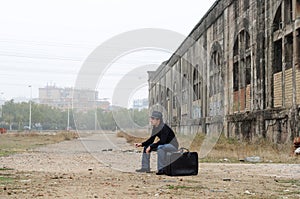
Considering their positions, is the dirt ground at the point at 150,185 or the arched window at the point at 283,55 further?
the arched window at the point at 283,55

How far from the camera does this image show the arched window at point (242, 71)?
24.8 meters

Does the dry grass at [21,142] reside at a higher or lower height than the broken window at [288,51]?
lower

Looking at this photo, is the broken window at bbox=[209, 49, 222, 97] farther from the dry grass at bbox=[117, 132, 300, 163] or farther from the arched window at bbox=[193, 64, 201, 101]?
the dry grass at bbox=[117, 132, 300, 163]

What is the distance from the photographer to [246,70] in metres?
25.1

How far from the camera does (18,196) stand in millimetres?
7832

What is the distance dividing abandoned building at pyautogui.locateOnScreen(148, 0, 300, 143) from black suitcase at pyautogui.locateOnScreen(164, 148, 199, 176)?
7949mm

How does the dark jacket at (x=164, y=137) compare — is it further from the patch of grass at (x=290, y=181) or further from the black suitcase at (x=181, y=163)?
the patch of grass at (x=290, y=181)

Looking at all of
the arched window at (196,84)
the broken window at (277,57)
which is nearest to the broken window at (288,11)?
the broken window at (277,57)

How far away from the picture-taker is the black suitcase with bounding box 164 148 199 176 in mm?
11055

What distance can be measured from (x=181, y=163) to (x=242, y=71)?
1548 cm

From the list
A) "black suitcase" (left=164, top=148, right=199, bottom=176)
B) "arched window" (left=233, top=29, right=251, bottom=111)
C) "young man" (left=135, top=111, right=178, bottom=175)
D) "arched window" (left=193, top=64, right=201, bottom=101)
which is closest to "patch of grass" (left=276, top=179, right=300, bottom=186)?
"black suitcase" (left=164, top=148, right=199, bottom=176)

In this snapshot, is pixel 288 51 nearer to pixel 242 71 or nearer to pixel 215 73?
pixel 242 71

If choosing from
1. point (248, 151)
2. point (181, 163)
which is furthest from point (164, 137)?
point (248, 151)

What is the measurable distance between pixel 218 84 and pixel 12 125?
96131 millimetres
